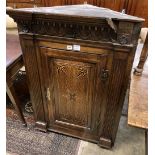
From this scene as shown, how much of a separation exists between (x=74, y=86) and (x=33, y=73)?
0.99 ft

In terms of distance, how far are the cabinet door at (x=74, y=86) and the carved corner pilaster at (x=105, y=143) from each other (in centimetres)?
11

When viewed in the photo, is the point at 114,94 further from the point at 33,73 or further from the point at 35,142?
the point at 35,142

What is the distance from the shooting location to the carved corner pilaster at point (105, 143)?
1.38 meters

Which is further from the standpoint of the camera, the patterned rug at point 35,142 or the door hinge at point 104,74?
the patterned rug at point 35,142

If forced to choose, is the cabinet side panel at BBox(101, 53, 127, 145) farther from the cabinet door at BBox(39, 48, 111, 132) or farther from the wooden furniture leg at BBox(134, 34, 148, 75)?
the wooden furniture leg at BBox(134, 34, 148, 75)

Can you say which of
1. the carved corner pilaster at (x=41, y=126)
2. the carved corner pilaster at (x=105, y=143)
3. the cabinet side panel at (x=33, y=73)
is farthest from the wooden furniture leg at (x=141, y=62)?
the carved corner pilaster at (x=41, y=126)

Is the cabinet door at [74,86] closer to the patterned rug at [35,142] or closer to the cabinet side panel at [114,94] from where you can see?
the cabinet side panel at [114,94]

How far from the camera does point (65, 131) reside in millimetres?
1491

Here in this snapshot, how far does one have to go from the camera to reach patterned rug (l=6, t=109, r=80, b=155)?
4.60 feet

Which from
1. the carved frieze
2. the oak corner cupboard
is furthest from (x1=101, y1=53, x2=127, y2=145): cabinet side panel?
the carved frieze

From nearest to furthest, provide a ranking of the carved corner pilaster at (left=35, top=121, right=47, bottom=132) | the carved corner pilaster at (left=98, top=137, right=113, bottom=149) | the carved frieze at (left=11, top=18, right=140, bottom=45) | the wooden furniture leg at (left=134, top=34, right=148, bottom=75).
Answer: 1. the carved frieze at (left=11, top=18, right=140, bottom=45)
2. the wooden furniture leg at (left=134, top=34, right=148, bottom=75)
3. the carved corner pilaster at (left=98, top=137, right=113, bottom=149)
4. the carved corner pilaster at (left=35, top=121, right=47, bottom=132)

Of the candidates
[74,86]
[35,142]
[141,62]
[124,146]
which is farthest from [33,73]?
[124,146]

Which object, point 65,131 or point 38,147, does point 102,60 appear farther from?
point 38,147

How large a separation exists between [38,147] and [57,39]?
36.3 inches
